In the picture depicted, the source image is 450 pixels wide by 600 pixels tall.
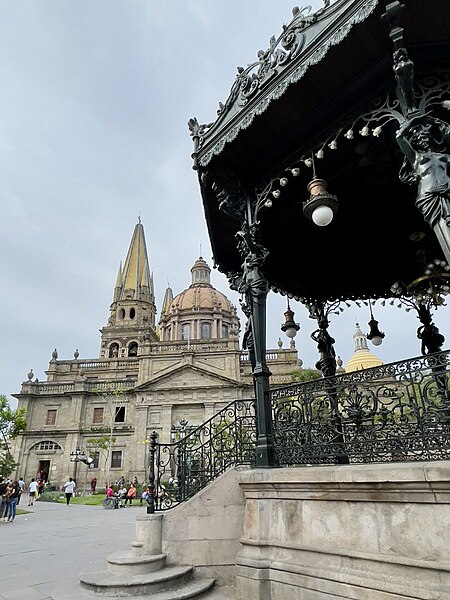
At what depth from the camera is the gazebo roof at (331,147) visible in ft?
13.5

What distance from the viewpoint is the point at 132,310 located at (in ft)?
192

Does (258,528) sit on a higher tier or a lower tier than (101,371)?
lower

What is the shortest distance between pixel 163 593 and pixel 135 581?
362mm

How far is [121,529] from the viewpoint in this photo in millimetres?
11914

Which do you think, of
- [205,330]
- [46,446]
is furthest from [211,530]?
[205,330]

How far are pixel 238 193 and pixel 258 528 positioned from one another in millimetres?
4670

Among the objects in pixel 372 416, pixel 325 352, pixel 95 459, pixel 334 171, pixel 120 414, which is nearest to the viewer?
pixel 372 416

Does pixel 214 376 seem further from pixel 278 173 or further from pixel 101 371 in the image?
pixel 278 173

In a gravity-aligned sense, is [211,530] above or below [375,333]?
below

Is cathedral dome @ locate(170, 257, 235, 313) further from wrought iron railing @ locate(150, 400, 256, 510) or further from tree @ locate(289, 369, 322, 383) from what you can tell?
wrought iron railing @ locate(150, 400, 256, 510)

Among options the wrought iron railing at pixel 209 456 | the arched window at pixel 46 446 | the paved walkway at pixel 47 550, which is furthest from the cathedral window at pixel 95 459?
the wrought iron railing at pixel 209 456

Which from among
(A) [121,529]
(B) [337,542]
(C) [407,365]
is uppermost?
(C) [407,365]

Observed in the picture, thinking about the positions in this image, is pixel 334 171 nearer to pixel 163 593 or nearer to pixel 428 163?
pixel 428 163

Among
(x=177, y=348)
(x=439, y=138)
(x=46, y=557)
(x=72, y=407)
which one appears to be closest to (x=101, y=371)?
(x=72, y=407)
